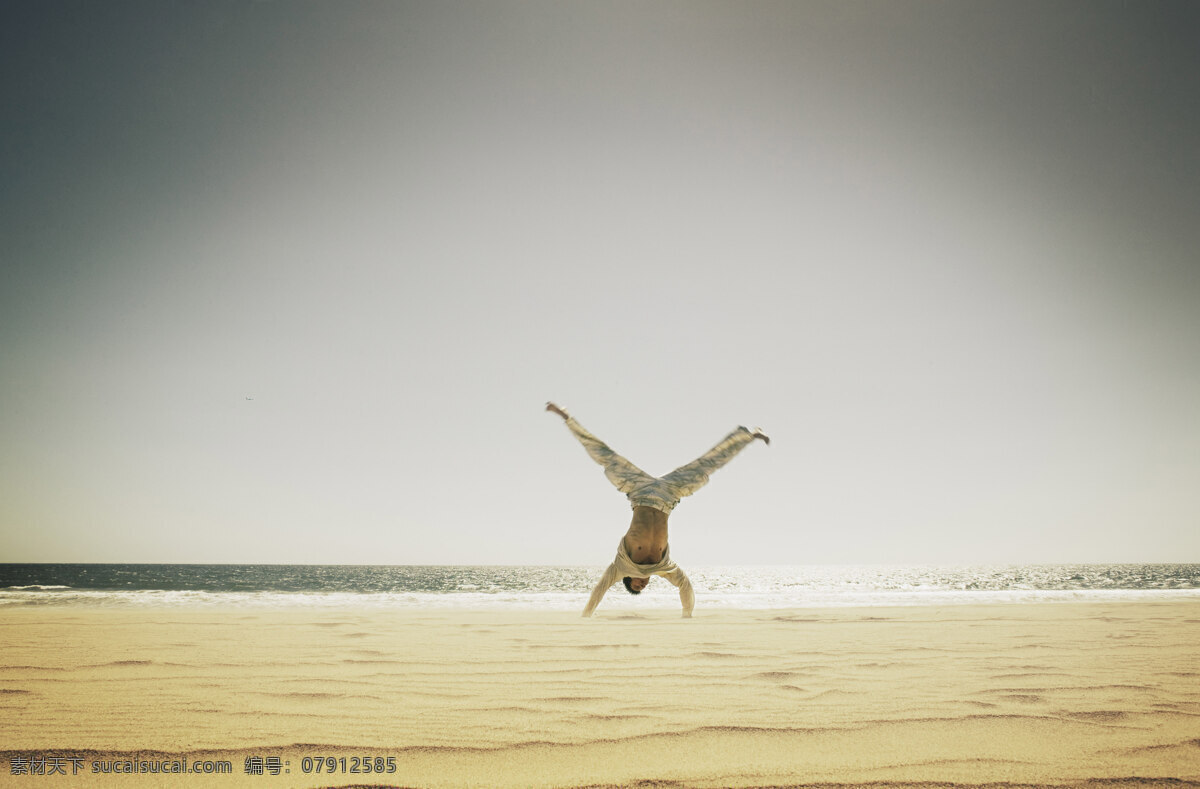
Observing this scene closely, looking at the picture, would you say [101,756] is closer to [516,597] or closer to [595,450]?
[595,450]

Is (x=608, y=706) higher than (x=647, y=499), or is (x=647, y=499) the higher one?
(x=647, y=499)

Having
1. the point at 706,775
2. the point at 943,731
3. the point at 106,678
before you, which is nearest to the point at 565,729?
the point at 706,775

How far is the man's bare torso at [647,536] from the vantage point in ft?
19.1

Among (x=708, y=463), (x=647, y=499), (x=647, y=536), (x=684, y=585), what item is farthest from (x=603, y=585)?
(x=708, y=463)

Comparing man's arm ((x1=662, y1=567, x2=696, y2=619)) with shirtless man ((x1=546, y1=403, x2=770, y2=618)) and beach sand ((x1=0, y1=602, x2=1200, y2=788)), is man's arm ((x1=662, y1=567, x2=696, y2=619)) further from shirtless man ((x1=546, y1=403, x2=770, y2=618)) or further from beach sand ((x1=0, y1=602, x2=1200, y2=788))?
beach sand ((x1=0, y1=602, x2=1200, y2=788))

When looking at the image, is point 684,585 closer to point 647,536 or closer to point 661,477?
point 647,536

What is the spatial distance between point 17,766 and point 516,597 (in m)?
11.4

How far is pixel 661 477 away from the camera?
6.36 metres

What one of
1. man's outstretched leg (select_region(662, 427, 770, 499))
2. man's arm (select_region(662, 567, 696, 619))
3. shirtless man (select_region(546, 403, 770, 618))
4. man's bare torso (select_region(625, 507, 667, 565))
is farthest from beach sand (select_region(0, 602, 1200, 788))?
man's outstretched leg (select_region(662, 427, 770, 499))

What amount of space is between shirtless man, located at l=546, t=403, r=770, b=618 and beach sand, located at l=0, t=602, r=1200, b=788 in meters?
0.81

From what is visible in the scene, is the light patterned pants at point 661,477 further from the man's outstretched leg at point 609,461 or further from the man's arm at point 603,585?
the man's arm at point 603,585

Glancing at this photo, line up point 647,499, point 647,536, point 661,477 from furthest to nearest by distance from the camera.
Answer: point 661,477 < point 647,499 < point 647,536

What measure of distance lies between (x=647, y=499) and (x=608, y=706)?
7.28 ft

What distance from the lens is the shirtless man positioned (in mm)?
5883
